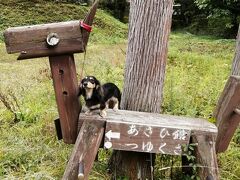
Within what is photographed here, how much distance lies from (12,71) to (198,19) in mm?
16474

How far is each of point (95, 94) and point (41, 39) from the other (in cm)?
62

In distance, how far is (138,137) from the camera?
10.9ft

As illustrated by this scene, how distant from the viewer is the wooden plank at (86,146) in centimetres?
323

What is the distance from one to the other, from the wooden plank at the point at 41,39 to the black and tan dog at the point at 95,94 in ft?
0.89

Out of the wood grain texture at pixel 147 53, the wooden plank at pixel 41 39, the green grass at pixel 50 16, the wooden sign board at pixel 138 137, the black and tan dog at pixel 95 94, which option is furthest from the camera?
the green grass at pixel 50 16

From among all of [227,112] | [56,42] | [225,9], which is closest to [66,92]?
[56,42]

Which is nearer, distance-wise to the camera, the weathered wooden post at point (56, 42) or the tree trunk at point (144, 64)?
the weathered wooden post at point (56, 42)

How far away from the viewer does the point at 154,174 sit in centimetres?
393

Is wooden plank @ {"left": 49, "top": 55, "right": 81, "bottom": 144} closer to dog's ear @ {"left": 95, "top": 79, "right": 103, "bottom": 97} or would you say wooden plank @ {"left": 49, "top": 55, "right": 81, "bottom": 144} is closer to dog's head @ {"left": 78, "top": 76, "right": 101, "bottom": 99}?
dog's head @ {"left": 78, "top": 76, "right": 101, "bottom": 99}

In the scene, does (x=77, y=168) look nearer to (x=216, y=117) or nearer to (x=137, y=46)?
(x=137, y=46)

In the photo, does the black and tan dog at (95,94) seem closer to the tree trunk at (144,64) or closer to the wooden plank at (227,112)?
the tree trunk at (144,64)

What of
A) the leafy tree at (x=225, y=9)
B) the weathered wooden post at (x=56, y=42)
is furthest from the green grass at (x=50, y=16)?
the weathered wooden post at (x=56, y=42)

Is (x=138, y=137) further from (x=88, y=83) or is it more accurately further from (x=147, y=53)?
(x=147, y=53)

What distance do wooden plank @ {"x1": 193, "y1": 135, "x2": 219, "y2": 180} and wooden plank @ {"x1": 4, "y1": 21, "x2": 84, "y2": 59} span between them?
128cm
